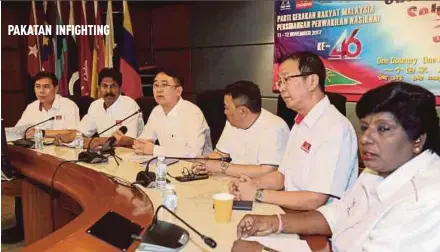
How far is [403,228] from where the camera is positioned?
104cm

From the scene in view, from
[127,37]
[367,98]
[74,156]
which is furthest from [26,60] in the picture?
[367,98]

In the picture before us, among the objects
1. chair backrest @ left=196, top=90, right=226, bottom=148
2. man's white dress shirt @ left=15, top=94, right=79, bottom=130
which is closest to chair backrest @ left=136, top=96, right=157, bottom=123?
chair backrest @ left=196, top=90, right=226, bottom=148

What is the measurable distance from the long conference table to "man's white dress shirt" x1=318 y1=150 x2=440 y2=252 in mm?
150

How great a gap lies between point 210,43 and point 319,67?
8.98 feet

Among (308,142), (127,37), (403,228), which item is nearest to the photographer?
(403,228)

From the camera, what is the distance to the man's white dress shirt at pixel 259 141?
2152 mm

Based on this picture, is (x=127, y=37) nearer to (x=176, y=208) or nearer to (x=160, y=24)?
(x=160, y=24)

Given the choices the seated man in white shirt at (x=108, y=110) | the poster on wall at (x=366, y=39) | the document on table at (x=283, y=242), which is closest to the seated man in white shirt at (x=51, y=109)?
the seated man in white shirt at (x=108, y=110)

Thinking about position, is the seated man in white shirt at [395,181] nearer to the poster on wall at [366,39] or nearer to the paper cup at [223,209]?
the paper cup at [223,209]

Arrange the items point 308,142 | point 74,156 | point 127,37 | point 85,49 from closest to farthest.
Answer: point 308,142, point 74,156, point 127,37, point 85,49

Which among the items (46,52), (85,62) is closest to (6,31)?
(46,52)

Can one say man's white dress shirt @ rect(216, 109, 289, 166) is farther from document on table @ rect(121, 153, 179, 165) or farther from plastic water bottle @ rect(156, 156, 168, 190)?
plastic water bottle @ rect(156, 156, 168, 190)

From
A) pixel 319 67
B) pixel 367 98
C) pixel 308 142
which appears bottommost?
pixel 308 142

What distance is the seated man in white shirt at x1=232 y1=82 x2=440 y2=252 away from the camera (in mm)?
1034
